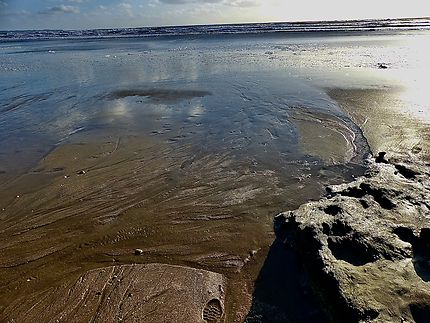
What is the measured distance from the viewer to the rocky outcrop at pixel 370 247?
3695 millimetres

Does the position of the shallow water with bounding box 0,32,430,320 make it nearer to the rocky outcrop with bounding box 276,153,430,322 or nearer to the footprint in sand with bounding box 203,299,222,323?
the footprint in sand with bounding box 203,299,222,323

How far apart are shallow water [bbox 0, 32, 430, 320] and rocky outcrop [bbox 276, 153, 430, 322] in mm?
895

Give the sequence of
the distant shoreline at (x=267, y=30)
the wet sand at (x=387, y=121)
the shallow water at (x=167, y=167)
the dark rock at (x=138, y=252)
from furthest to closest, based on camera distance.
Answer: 1. the distant shoreline at (x=267, y=30)
2. the wet sand at (x=387, y=121)
3. the shallow water at (x=167, y=167)
4. the dark rock at (x=138, y=252)

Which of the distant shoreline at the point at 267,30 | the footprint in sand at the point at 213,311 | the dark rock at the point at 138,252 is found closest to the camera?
the footprint in sand at the point at 213,311

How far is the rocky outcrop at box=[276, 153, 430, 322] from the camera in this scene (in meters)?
3.70

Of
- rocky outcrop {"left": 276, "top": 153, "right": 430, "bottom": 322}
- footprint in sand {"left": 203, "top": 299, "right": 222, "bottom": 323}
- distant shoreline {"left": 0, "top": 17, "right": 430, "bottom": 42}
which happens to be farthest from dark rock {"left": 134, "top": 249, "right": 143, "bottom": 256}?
distant shoreline {"left": 0, "top": 17, "right": 430, "bottom": 42}

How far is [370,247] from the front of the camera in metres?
4.46

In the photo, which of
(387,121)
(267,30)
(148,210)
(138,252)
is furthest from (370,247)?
(267,30)

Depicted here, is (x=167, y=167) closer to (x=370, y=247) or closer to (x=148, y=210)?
(x=148, y=210)

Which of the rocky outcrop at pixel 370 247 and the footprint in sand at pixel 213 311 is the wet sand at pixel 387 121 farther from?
the footprint in sand at pixel 213 311

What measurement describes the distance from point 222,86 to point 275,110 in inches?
195

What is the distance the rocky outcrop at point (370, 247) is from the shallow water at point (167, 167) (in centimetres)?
89

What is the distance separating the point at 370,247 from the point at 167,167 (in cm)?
508

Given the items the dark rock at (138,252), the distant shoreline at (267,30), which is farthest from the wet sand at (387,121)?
the distant shoreline at (267,30)
